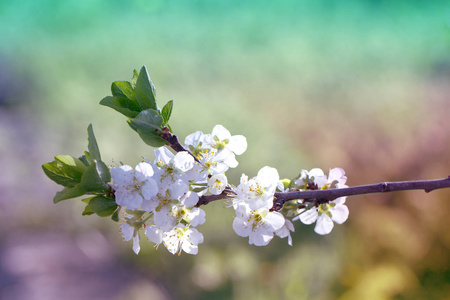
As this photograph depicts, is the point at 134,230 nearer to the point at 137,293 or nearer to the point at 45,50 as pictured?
the point at 137,293

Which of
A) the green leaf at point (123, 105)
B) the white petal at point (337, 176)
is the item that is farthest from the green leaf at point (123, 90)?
the white petal at point (337, 176)

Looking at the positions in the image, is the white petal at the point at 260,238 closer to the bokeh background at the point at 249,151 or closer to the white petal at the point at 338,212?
the white petal at the point at 338,212

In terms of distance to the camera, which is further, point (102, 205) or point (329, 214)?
point (329, 214)

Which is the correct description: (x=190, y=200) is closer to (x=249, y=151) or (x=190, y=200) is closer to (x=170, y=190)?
(x=170, y=190)

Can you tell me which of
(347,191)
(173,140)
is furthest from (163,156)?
(347,191)

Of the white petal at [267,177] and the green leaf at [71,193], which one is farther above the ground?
the green leaf at [71,193]

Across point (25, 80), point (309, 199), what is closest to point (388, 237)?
point (309, 199)

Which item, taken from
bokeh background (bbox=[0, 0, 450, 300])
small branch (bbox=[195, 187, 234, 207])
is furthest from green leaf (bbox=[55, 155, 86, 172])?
bokeh background (bbox=[0, 0, 450, 300])
